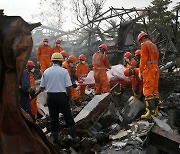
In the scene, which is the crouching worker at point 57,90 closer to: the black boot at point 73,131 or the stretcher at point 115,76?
the black boot at point 73,131

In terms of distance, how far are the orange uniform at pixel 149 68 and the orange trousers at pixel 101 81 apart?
243 cm

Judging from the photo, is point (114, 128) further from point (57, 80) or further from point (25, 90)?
point (25, 90)

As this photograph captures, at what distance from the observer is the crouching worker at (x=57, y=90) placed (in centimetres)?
543

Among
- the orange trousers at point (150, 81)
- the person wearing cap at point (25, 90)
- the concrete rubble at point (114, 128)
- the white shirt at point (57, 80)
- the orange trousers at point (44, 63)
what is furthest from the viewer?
the orange trousers at point (44, 63)

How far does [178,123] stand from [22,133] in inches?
184

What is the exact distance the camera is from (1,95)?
190 centimetres

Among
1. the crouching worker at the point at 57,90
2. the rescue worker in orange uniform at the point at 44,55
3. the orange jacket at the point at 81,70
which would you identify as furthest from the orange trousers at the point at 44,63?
the crouching worker at the point at 57,90

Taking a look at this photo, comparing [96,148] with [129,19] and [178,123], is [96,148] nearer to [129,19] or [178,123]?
[178,123]

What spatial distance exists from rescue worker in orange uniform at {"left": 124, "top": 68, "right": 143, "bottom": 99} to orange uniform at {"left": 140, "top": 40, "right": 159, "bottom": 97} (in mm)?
1242

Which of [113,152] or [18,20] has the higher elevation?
[18,20]

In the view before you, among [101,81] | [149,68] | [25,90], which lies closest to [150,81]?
[149,68]

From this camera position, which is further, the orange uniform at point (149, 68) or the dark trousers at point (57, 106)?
the orange uniform at point (149, 68)

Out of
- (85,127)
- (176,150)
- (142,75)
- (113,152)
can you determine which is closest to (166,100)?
(142,75)

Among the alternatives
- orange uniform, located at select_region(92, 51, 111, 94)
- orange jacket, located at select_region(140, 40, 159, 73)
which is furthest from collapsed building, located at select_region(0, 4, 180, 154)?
orange jacket, located at select_region(140, 40, 159, 73)
